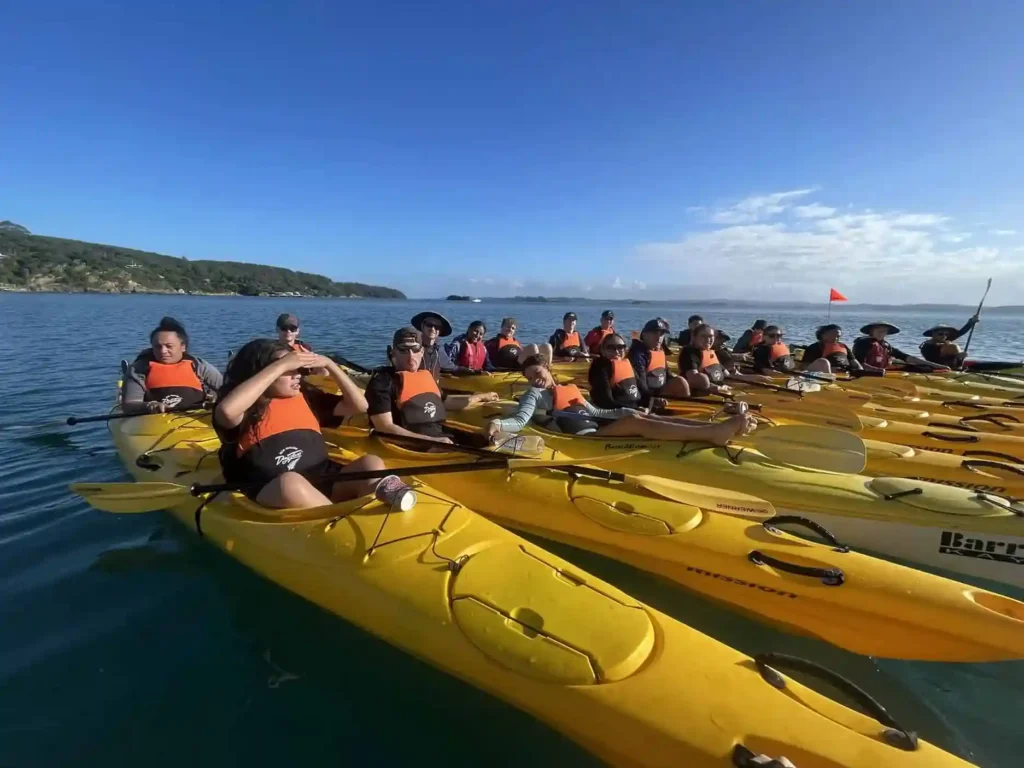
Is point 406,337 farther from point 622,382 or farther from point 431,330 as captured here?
point 622,382

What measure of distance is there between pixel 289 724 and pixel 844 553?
320cm

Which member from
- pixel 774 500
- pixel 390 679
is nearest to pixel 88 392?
pixel 390 679

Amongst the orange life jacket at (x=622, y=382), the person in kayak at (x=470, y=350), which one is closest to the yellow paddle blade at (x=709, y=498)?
the orange life jacket at (x=622, y=382)

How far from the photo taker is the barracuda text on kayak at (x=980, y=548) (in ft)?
11.5

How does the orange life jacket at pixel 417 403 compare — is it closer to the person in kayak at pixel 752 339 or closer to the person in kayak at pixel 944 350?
the person in kayak at pixel 752 339

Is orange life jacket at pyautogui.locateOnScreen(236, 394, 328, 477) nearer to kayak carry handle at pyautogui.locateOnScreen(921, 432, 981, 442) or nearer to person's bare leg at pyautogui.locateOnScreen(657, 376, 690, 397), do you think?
person's bare leg at pyautogui.locateOnScreen(657, 376, 690, 397)

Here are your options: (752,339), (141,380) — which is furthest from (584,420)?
(752,339)

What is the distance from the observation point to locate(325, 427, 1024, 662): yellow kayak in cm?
276

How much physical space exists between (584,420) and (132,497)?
12.4ft

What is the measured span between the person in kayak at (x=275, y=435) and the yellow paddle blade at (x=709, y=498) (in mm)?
1963

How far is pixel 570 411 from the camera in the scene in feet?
18.3

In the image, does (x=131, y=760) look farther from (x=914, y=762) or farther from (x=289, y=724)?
(x=914, y=762)

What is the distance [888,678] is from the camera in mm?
3084

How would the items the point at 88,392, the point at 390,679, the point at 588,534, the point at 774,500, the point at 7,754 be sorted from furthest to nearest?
the point at 88,392 < the point at 774,500 < the point at 588,534 < the point at 390,679 < the point at 7,754
